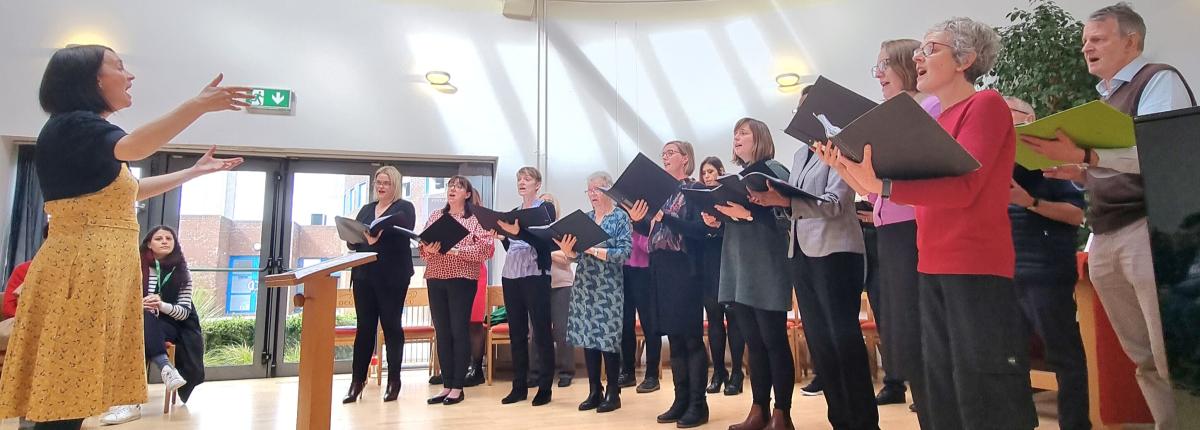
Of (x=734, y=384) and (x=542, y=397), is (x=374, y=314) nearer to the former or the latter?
(x=542, y=397)

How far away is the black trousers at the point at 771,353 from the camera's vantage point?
7.41ft

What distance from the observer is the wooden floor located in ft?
9.19

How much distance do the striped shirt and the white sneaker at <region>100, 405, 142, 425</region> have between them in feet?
1.90

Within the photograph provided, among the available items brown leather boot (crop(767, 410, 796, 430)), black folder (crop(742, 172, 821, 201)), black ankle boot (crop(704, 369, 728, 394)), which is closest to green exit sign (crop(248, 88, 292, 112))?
black ankle boot (crop(704, 369, 728, 394))

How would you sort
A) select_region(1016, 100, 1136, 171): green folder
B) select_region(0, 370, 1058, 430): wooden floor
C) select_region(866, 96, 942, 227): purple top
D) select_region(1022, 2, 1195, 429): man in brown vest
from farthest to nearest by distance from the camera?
1. select_region(0, 370, 1058, 430): wooden floor
2. select_region(866, 96, 942, 227): purple top
3. select_region(1022, 2, 1195, 429): man in brown vest
4. select_region(1016, 100, 1136, 171): green folder

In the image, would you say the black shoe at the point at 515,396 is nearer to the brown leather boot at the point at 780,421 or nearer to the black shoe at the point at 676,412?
the black shoe at the point at 676,412

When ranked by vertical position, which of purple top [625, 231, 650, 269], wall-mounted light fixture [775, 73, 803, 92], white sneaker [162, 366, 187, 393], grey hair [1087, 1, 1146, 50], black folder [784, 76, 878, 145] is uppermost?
wall-mounted light fixture [775, 73, 803, 92]

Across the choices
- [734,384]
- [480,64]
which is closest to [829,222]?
[734,384]

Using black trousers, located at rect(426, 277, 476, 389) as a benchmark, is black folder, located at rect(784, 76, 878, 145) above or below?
above

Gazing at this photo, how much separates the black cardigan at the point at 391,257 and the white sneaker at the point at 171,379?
103 centimetres

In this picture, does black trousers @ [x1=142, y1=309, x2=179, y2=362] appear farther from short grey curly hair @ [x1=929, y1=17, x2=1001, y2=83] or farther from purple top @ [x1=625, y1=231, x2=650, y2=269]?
short grey curly hair @ [x1=929, y1=17, x2=1001, y2=83]

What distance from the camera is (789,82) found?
5656 mm

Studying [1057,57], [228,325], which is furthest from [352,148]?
[1057,57]

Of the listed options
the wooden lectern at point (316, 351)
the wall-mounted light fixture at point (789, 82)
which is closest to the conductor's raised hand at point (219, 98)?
the wooden lectern at point (316, 351)
